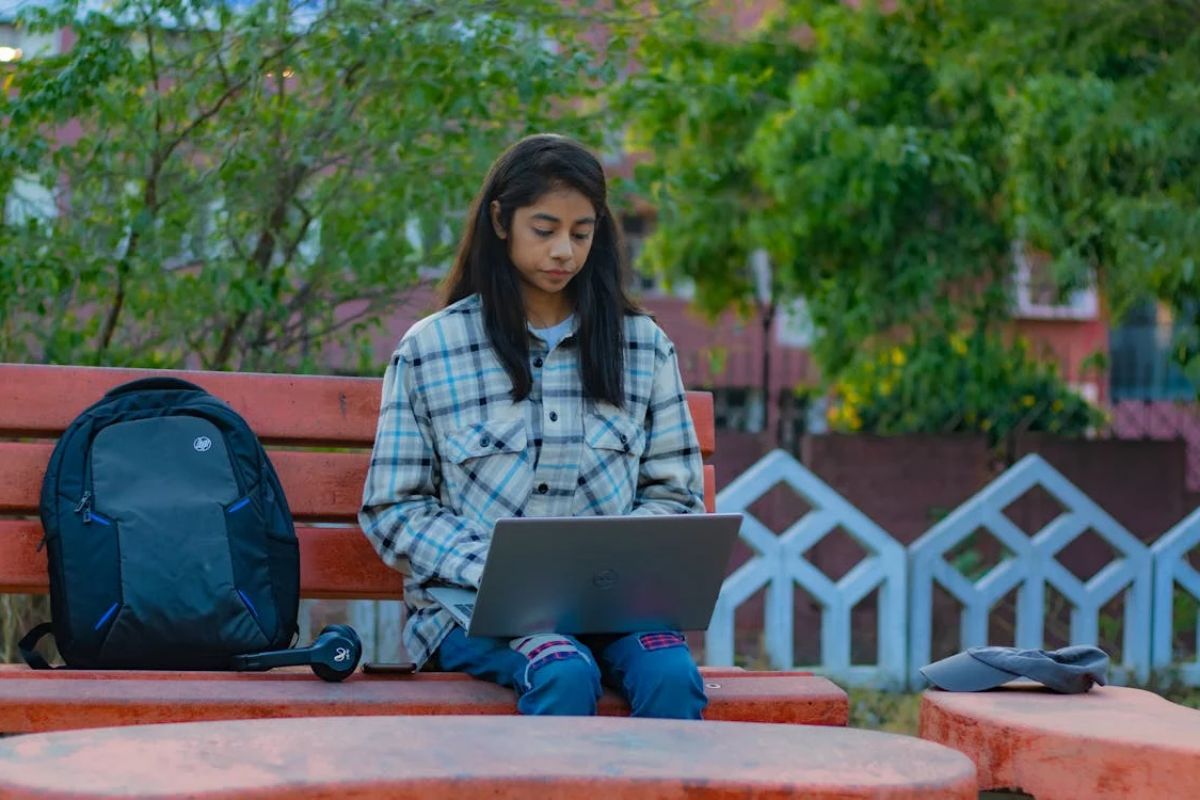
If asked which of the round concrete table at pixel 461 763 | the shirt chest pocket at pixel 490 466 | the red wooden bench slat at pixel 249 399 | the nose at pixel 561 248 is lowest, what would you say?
the round concrete table at pixel 461 763

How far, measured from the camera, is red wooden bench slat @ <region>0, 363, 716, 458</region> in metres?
3.76

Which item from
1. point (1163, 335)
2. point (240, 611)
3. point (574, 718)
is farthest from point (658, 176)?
point (1163, 335)

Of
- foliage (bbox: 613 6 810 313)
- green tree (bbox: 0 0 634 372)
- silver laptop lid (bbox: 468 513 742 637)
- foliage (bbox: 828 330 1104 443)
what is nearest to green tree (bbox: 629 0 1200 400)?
foliage (bbox: 613 6 810 313)

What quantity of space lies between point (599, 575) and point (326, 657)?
1.69 ft

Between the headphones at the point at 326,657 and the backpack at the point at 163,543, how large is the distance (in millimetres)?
61

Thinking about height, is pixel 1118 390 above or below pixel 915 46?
below

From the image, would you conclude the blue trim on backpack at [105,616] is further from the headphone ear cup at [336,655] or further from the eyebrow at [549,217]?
the eyebrow at [549,217]

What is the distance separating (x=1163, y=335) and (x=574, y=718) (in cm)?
2038

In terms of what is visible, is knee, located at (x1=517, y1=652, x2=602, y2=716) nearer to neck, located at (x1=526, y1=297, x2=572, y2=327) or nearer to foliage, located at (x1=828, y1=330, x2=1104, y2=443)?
neck, located at (x1=526, y1=297, x2=572, y2=327)

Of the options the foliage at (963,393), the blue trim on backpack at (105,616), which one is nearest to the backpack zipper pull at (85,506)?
the blue trim on backpack at (105,616)

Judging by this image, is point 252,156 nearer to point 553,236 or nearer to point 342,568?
point 342,568

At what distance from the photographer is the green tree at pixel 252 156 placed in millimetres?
5199

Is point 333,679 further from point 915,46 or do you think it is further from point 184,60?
Result: point 915,46

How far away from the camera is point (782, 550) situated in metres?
7.34
